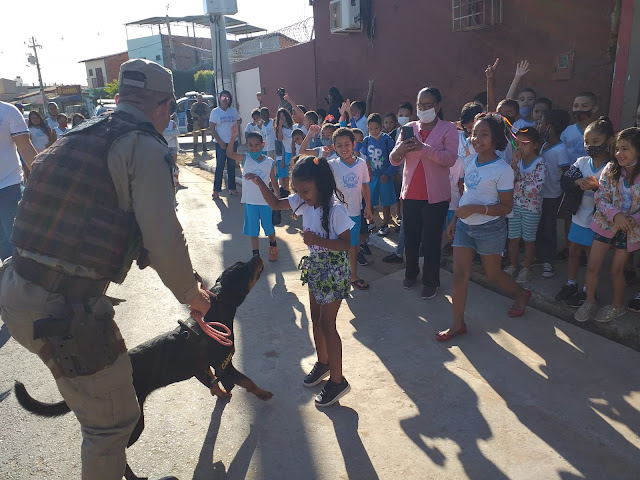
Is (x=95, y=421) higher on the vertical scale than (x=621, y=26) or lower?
lower

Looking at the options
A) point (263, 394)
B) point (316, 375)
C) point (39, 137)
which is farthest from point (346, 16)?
point (263, 394)

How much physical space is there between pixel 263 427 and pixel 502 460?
4.50 feet

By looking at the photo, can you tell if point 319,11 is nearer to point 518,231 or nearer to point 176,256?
point 518,231

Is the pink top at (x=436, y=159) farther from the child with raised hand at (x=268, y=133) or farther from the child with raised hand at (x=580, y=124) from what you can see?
the child with raised hand at (x=268, y=133)

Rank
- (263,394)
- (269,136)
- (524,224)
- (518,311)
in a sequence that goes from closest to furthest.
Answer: (263,394)
(518,311)
(524,224)
(269,136)

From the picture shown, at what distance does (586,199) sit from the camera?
13.1 feet

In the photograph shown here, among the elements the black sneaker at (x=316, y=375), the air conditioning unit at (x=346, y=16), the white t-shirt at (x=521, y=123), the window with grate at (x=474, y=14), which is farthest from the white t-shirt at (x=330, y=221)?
the air conditioning unit at (x=346, y=16)

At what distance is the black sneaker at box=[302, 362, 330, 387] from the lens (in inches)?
132

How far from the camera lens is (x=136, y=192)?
75.7 inches

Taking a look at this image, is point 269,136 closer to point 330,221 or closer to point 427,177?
point 427,177

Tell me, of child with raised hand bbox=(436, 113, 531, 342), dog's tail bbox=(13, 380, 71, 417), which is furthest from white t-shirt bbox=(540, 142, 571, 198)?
dog's tail bbox=(13, 380, 71, 417)

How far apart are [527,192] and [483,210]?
1.25 m

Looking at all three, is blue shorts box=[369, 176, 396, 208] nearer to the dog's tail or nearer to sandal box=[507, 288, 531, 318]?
sandal box=[507, 288, 531, 318]

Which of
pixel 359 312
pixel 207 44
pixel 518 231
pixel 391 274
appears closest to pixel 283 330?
pixel 359 312
